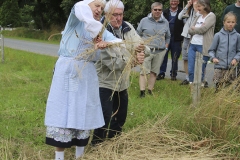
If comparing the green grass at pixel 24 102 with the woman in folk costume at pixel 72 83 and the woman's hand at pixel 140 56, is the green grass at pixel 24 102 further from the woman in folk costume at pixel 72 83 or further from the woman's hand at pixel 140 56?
the woman's hand at pixel 140 56

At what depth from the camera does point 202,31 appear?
652cm

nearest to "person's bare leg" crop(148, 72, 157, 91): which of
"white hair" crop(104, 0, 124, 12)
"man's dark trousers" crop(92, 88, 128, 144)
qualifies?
"man's dark trousers" crop(92, 88, 128, 144)

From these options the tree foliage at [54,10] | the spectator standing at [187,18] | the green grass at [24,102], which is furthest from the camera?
the tree foliage at [54,10]

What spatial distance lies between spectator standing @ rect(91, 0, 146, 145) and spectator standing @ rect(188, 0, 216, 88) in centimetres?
254

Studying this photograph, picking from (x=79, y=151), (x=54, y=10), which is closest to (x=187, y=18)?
(x=79, y=151)

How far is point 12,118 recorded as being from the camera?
17.0ft

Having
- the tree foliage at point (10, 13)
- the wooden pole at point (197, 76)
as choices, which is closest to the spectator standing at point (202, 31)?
the wooden pole at point (197, 76)

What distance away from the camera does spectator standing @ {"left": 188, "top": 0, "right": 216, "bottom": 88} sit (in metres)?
6.48

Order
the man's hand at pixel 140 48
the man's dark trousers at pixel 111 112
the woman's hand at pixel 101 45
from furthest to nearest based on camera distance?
the man's dark trousers at pixel 111 112
the man's hand at pixel 140 48
the woman's hand at pixel 101 45

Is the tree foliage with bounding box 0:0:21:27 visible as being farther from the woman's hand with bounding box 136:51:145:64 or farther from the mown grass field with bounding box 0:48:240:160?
the woman's hand with bounding box 136:51:145:64

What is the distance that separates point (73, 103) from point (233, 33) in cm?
346

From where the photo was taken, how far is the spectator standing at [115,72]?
3.48 metres

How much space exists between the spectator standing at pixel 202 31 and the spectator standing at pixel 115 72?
254cm

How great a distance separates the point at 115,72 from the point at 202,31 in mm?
3096
